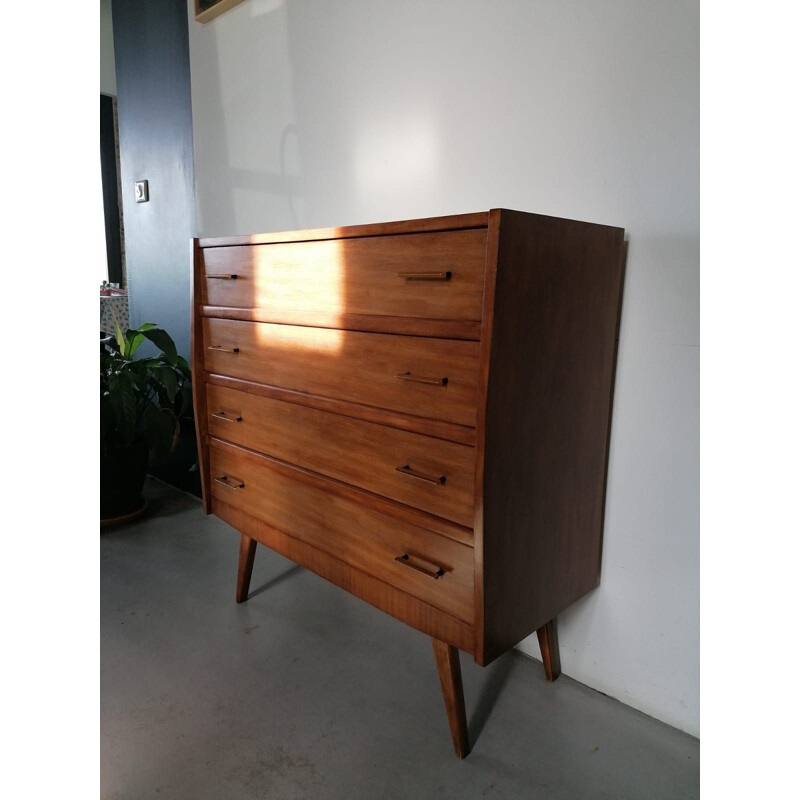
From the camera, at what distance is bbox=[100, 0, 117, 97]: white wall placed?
379 cm

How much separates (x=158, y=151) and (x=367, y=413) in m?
2.11

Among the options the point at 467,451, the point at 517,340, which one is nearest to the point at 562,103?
the point at 517,340

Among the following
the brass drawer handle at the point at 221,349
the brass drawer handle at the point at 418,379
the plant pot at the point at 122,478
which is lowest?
the plant pot at the point at 122,478

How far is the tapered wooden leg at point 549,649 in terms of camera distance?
1.65m

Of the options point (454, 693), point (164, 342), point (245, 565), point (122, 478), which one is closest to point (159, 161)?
point (164, 342)

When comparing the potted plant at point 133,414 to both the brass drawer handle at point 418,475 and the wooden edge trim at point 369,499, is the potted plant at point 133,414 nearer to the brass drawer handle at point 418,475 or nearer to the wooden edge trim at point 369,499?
the wooden edge trim at point 369,499

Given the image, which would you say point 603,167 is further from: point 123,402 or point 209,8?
point 123,402

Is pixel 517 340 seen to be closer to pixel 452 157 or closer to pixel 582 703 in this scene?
pixel 452 157

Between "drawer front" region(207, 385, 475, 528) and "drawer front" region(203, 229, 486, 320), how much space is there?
26 cm

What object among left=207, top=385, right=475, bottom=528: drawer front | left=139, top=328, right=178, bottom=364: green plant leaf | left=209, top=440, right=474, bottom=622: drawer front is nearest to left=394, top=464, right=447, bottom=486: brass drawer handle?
left=207, top=385, right=475, bottom=528: drawer front

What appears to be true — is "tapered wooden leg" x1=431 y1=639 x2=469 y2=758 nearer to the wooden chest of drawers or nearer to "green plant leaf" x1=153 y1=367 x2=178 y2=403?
the wooden chest of drawers

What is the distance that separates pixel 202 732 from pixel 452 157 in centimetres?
157

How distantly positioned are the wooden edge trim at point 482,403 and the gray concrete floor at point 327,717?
321 millimetres

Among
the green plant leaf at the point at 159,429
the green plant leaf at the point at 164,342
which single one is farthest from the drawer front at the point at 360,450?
the green plant leaf at the point at 164,342
